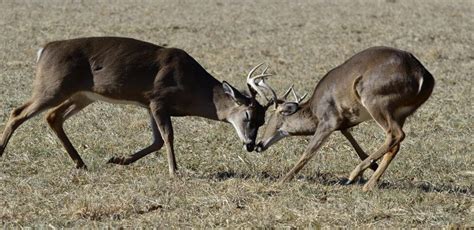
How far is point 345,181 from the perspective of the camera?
29.7ft

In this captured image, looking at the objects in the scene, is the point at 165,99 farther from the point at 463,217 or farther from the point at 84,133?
the point at 463,217

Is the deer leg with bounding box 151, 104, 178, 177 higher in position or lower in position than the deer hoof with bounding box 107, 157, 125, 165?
higher

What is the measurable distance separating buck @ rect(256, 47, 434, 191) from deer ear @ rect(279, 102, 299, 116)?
0.04 ft

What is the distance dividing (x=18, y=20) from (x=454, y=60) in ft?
45.0

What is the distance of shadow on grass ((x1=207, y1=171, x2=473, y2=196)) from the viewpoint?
843cm

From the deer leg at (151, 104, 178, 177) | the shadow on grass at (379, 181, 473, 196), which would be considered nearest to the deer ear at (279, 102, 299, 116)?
the deer leg at (151, 104, 178, 177)

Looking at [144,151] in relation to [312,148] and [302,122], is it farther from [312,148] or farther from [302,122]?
[312,148]

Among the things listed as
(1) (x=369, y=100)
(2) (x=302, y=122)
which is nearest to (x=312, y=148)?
(2) (x=302, y=122)

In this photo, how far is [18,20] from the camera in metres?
26.8

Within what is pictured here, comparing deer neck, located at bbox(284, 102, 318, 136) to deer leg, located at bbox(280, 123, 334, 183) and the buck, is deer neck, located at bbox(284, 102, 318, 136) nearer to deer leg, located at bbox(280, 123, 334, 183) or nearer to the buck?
the buck

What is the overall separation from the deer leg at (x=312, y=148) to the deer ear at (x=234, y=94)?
948mm

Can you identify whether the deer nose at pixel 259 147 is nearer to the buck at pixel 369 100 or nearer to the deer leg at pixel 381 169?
the buck at pixel 369 100

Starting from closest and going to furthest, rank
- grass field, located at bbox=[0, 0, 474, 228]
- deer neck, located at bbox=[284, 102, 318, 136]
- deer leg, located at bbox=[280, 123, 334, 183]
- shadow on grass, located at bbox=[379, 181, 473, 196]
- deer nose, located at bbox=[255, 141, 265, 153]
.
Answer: grass field, located at bbox=[0, 0, 474, 228] → shadow on grass, located at bbox=[379, 181, 473, 196] → deer leg, located at bbox=[280, 123, 334, 183] → deer neck, located at bbox=[284, 102, 318, 136] → deer nose, located at bbox=[255, 141, 265, 153]

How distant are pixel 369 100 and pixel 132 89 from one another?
2.53 meters
